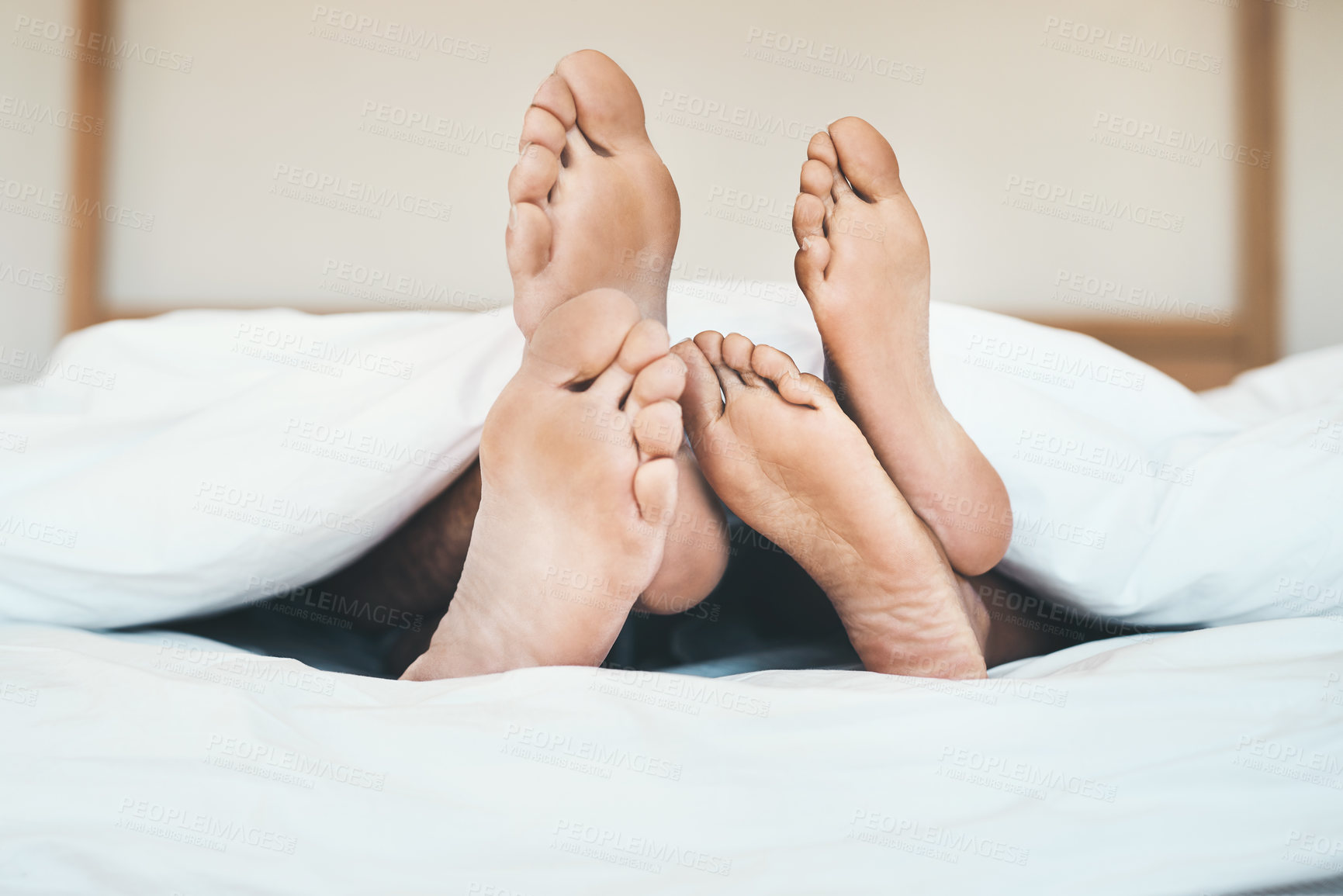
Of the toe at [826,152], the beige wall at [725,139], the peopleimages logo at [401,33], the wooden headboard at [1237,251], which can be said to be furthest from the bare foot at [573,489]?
the peopleimages logo at [401,33]

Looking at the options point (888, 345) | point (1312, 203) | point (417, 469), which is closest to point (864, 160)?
point (888, 345)

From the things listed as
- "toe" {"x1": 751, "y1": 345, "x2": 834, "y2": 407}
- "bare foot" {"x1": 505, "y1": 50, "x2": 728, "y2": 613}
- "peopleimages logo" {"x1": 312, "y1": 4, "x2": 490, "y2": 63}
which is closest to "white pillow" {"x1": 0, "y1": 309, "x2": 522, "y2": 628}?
"bare foot" {"x1": 505, "y1": 50, "x2": 728, "y2": 613}

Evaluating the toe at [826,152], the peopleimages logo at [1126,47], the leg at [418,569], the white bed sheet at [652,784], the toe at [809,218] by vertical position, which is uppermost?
the peopleimages logo at [1126,47]

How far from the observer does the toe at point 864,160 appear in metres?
0.67

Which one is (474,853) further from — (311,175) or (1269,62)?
Answer: (1269,62)

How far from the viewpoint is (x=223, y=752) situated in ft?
1.28

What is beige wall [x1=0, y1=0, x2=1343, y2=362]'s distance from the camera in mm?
1863

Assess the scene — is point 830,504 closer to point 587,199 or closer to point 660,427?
point 660,427

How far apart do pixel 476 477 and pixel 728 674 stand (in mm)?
238

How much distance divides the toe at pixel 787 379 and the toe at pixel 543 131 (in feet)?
0.73

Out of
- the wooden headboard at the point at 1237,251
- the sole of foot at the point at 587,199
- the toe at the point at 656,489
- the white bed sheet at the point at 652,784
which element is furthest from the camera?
the wooden headboard at the point at 1237,251

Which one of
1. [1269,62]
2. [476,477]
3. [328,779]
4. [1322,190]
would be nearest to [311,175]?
[476,477]

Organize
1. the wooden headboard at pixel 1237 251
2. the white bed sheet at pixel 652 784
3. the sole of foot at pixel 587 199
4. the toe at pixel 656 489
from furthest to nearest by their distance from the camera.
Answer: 1. the wooden headboard at pixel 1237 251
2. the sole of foot at pixel 587 199
3. the toe at pixel 656 489
4. the white bed sheet at pixel 652 784

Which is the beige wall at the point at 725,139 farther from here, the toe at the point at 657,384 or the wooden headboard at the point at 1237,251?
the toe at the point at 657,384
